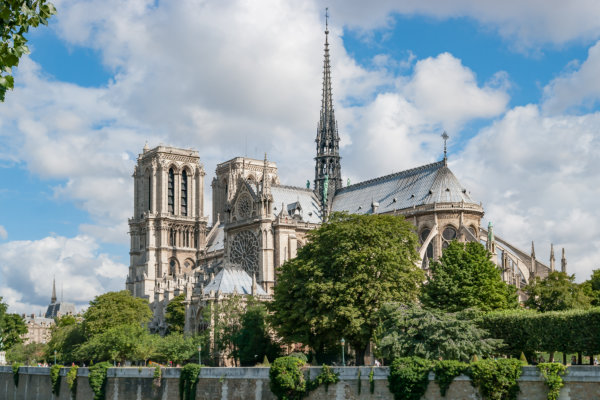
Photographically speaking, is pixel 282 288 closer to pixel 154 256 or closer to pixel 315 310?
pixel 315 310

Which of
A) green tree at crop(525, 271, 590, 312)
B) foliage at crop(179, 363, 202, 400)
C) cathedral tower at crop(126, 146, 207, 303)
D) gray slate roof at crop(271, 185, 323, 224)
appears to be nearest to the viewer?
foliage at crop(179, 363, 202, 400)

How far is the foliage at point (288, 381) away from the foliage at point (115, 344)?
29.7m

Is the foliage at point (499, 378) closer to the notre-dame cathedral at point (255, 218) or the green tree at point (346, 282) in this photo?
the green tree at point (346, 282)

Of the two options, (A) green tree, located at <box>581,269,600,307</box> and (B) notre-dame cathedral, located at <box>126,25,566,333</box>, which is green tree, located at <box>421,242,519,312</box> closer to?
(A) green tree, located at <box>581,269,600,307</box>

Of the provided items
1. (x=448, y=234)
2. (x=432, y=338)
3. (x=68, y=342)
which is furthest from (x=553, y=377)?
(x=68, y=342)

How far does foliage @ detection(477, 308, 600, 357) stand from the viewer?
141ft

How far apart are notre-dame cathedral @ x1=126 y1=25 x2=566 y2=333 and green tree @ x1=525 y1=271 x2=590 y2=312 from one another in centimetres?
857

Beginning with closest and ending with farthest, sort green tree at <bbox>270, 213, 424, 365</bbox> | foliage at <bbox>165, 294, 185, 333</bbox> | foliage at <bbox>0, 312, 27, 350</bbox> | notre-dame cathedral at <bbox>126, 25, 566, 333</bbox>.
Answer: green tree at <bbox>270, 213, 424, 365</bbox> < notre-dame cathedral at <bbox>126, 25, 566, 333</bbox> < foliage at <bbox>165, 294, 185, 333</bbox> < foliage at <bbox>0, 312, 27, 350</bbox>

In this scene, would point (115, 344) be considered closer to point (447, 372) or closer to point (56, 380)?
point (56, 380)

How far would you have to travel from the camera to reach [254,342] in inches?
2302

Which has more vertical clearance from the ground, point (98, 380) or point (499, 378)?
point (499, 378)

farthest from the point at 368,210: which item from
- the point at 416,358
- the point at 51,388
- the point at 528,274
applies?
the point at 416,358

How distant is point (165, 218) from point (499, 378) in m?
88.6

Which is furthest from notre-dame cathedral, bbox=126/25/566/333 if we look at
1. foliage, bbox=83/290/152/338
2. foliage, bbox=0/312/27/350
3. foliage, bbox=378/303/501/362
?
foliage, bbox=378/303/501/362
